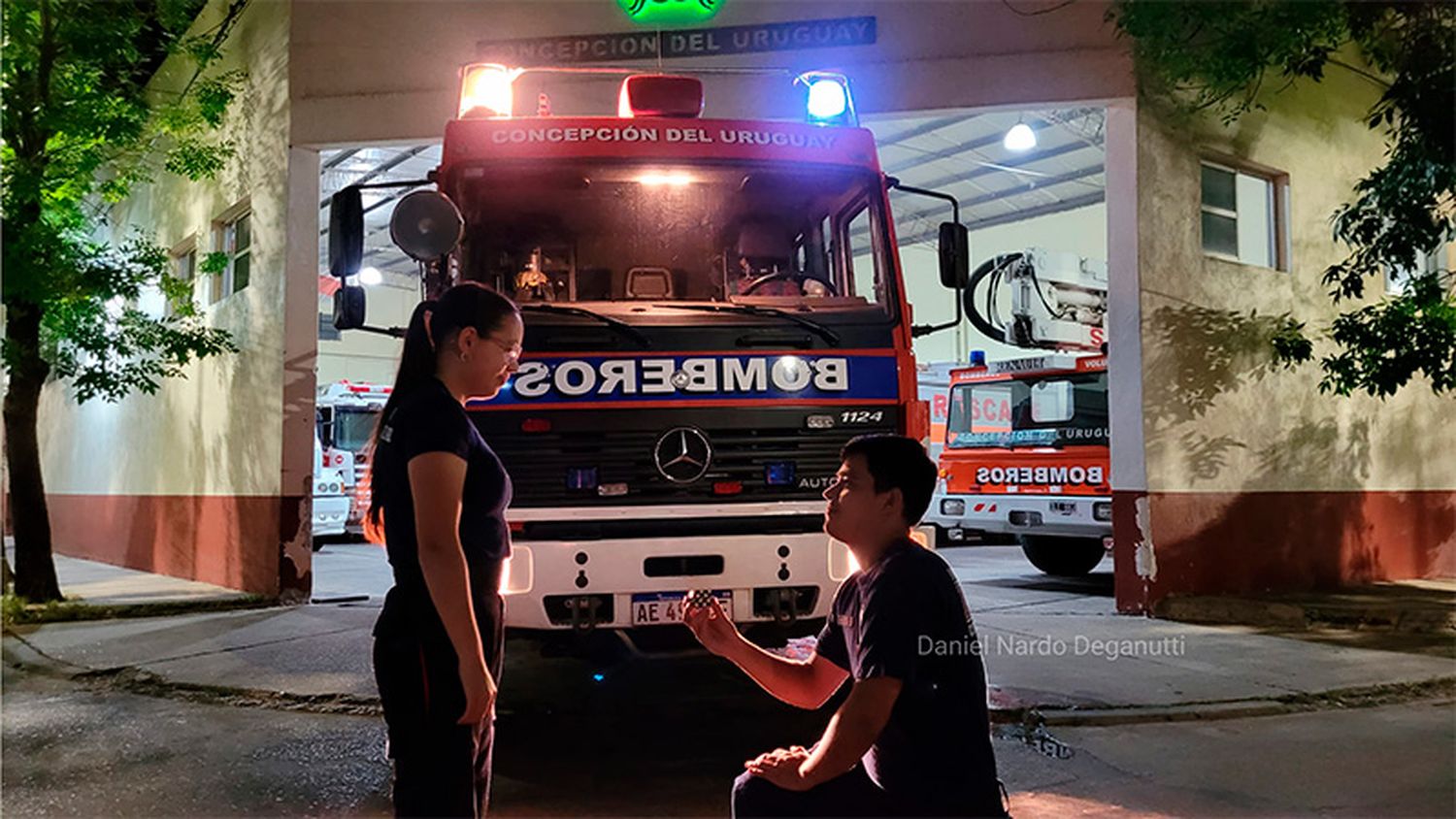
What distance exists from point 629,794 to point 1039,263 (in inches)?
337

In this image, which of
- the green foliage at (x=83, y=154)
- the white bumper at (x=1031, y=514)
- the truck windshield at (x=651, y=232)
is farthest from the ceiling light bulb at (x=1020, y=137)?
the truck windshield at (x=651, y=232)

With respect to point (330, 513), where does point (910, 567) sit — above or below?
above

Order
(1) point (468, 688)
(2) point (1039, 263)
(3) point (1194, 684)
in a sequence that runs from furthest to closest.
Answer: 1. (2) point (1039, 263)
2. (3) point (1194, 684)
3. (1) point (468, 688)

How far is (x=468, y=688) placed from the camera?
2.38 metres

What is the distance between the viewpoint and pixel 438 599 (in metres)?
2.37

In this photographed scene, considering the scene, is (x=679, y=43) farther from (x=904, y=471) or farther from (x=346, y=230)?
(x=904, y=471)

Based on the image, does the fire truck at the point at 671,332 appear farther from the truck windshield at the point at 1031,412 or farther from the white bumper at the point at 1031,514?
the truck windshield at the point at 1031,412

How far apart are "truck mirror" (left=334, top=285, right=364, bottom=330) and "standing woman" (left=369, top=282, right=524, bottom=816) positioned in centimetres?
281

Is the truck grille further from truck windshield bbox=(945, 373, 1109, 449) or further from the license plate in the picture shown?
truck windshield bbox=(945, 373, 1109, 449)

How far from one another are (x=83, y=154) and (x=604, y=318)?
22.7 ft

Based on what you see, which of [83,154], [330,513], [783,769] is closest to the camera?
[783,769]

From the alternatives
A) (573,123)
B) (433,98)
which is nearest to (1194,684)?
(573,123)

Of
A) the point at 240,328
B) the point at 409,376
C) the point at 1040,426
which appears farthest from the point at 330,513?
the point at 409,376

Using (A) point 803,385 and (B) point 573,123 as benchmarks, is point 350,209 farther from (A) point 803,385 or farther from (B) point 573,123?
(A) point 803,385
